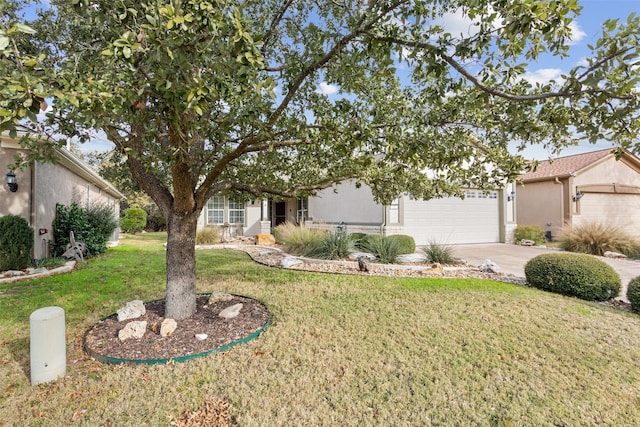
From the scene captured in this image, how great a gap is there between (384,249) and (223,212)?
10.9m

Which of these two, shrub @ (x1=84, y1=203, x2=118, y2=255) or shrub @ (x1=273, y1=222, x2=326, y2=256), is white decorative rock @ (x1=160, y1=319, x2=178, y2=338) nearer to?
shrub @ (x1=273, y1=222, x2=326, y2=256)

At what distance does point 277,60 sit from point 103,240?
1030 cm

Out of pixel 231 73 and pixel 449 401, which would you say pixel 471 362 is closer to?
pixel 449 401

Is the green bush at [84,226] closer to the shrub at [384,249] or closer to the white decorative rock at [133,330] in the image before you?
the white decorative rock at [133,330]

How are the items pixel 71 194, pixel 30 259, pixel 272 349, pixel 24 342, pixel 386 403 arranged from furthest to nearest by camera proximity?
pixel 71 194, pixel 30 259, pixel 24 342, pixel 272 349, pixel 386 403

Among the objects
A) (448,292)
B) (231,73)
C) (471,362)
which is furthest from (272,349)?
(448,292)

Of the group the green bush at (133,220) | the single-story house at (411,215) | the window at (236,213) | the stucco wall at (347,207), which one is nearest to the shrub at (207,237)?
the single-story house at (411,215)

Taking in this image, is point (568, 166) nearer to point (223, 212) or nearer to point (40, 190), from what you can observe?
point (223, 212)

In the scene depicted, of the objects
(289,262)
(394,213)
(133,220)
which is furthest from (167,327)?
(133,220)

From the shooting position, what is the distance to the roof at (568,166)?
1594 centimetres

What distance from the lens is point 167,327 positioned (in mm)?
3994

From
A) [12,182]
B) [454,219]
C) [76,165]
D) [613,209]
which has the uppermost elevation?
[76,165]

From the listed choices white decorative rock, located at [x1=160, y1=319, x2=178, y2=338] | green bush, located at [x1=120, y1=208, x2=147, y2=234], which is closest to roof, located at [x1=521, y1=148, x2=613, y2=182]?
white decorative rock, located at [x1=160, y1=319, x2=178, y2=338]

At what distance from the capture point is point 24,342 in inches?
159
